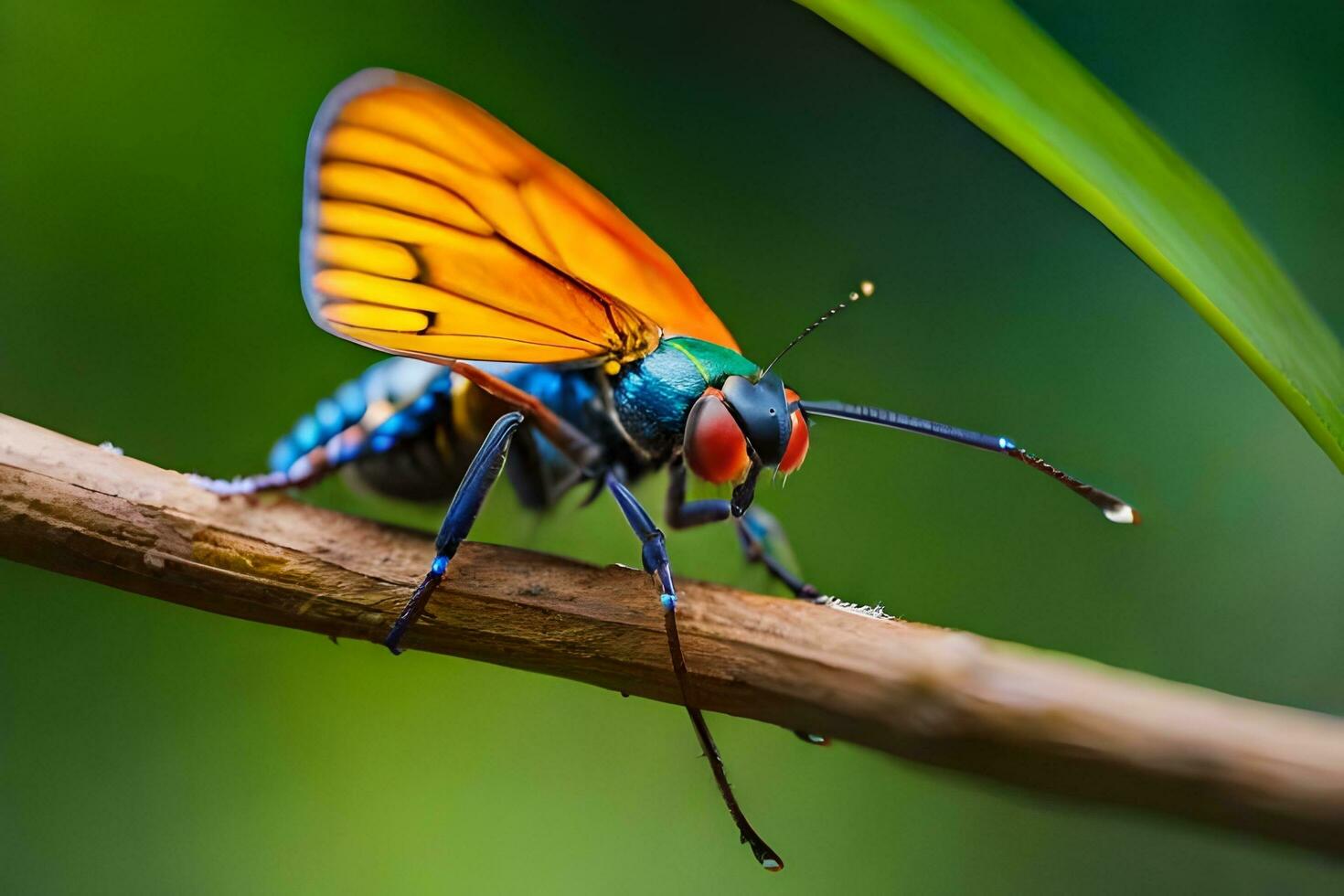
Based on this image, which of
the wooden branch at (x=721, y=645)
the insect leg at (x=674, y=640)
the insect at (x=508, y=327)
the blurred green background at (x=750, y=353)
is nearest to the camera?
the wooden branch at (x=721, y=645)

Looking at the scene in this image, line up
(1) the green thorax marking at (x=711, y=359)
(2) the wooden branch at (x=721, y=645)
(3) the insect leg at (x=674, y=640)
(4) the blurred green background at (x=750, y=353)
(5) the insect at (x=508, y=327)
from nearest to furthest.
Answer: (2) the wooden branch at (x=721, y=645)
(3) the insect leg at (x=674, y=640)
(5) the insect at (x=508, y=327)
(1) the green thorax marking at (x=711, y=359)
(4) the blurred green background at (x=750, y=353)

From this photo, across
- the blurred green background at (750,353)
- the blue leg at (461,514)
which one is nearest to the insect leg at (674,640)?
the blue leg at (461,514)

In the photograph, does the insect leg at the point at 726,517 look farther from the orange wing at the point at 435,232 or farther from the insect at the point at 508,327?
the orange wing at the point at 435,232

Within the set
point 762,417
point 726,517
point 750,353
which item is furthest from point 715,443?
point 750,353

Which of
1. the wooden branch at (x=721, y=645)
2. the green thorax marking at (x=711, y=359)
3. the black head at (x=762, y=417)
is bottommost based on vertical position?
the wooden branch at (x=721, y=645)

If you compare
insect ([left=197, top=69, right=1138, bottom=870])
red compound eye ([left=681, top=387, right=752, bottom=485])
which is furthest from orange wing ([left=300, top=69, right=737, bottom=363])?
red compound eye ([left=681, top=387, right=752, bottom=485])

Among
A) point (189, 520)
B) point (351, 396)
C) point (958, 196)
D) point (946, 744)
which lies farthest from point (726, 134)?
point (946, 744)

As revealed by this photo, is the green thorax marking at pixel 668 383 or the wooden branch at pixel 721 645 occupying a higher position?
the green thorax marking at pixel 668 383

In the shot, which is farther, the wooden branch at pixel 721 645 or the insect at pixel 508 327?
the insect at pixel 508 327

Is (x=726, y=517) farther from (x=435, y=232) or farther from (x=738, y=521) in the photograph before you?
(x=435, y=232)
